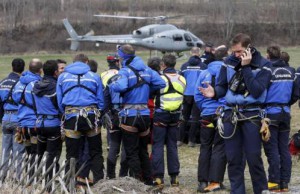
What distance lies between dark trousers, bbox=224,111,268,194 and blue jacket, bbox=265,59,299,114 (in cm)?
165

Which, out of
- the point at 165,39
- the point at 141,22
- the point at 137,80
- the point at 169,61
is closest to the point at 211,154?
the point at 137,80

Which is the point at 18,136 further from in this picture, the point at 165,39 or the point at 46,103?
the point at 165,39

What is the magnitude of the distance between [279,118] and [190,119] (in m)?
4.49

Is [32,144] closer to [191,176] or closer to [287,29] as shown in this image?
[191,176]

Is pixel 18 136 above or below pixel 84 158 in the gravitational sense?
above

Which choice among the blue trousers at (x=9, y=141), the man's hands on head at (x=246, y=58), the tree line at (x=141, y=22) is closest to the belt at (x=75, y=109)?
the blue trousers at (x=9, y=141)

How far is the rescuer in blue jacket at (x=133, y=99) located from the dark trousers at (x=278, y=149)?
163cm

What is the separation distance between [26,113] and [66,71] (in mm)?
1170

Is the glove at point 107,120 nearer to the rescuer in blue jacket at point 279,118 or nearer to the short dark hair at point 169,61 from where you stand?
the short dark hair at point 169,61

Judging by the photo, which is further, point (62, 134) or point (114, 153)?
point (114, 153)

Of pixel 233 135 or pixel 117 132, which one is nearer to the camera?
pixel 233 135

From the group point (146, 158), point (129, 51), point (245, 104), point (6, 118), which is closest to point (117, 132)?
point (146, 158)

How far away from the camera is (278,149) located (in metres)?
8.77

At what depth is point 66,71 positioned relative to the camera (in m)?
8.38
